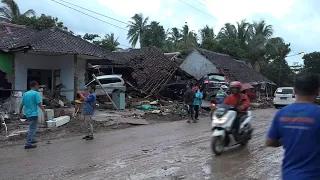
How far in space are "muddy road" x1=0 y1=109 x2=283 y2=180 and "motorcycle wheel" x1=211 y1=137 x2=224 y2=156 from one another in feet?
0.55

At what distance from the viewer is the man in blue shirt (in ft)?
9.50

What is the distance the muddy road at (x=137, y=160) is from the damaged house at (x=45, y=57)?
37.4 feet

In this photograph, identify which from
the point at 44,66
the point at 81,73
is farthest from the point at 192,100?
the point at 44,66

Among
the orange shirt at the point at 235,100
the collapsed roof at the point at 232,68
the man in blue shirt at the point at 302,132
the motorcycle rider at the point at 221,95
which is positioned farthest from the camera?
the collapsed roof at the point at 232,68

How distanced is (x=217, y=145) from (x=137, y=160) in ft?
6.10

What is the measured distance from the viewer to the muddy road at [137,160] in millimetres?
6484

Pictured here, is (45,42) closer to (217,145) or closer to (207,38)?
(217,145)

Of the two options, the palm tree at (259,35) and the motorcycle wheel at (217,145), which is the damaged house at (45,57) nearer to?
the motorcycle wheel at (217,145)

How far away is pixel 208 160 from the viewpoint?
7.68 meters

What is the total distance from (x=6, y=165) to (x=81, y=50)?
15.2m

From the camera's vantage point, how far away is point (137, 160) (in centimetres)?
773

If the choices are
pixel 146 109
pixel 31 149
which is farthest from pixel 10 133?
pixel 146 109

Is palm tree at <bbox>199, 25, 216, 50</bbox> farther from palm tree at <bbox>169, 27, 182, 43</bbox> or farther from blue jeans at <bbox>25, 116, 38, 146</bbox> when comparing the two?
blue jeans at <bbox>25, 116, 38, 146</bbox>

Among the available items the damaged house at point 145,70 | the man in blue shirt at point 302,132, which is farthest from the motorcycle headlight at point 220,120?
the damaged house at point 145,70
